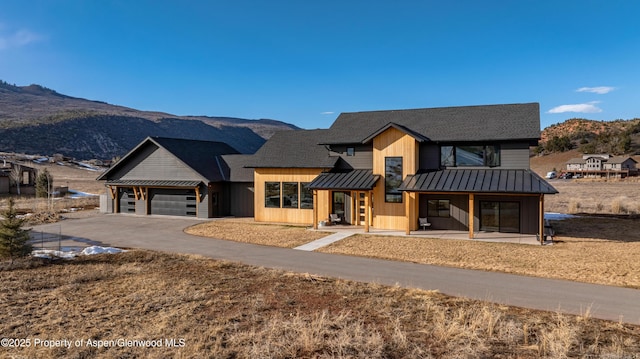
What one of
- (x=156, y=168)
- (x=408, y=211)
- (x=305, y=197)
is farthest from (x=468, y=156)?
(x=156, y=168)

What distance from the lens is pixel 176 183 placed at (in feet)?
82.5

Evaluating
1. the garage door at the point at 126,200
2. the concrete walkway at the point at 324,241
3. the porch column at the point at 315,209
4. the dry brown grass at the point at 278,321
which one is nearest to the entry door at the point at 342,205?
the porch column at the point at 315,209

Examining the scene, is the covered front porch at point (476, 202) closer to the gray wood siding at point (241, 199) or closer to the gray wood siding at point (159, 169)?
the gray wood siding at point (241, 199)

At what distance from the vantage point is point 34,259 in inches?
504

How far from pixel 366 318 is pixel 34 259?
1170 cm

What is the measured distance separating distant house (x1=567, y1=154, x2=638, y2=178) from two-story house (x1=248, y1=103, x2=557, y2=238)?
182 feet

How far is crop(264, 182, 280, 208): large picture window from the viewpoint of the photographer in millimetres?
23156

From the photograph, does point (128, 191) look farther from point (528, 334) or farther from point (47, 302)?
point (528, 334)

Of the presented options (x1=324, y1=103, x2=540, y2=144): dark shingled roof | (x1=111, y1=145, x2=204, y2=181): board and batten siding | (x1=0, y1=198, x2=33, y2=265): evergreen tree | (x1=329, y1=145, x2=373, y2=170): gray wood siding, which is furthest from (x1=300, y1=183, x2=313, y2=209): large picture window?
(x1=0, y1=198, x2=33, y2=265): evergreen tree

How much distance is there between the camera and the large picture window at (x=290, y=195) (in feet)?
74.8

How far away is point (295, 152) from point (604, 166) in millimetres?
64211

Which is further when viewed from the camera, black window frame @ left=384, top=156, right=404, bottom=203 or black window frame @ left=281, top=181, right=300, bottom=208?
black window frame @ left=281, top=181, right=300, bottom=208

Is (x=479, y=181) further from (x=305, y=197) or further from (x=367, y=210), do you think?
(x=305, y=197)

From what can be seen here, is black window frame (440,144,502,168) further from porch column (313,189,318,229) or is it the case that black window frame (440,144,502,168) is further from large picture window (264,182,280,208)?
large picture window (264,182,280,208)
